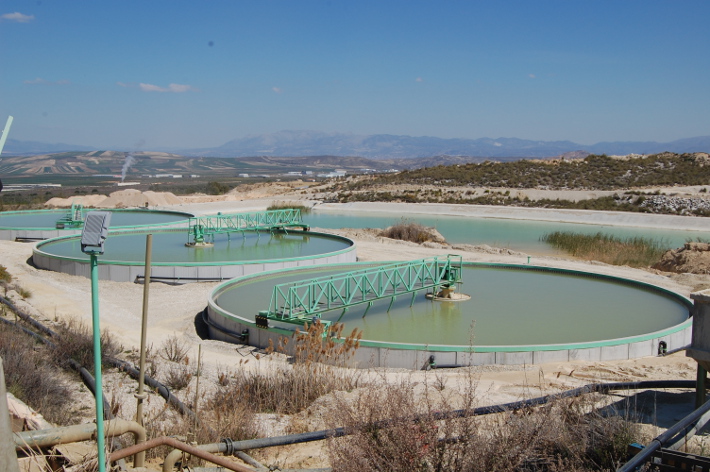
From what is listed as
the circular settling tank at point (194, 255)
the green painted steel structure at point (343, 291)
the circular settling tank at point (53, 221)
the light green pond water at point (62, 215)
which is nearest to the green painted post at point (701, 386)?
the green painted steel structure at point (343, 291)

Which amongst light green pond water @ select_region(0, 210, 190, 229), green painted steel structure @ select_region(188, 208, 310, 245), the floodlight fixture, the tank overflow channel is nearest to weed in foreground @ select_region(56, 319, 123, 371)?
the tank overflow channel

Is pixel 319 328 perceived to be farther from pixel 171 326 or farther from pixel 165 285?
pixel 165 285

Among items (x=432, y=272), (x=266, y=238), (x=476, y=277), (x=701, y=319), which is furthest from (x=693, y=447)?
(x=266, y=238)

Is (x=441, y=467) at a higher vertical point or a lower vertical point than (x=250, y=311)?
higher

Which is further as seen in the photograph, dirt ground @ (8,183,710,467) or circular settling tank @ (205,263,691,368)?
circular settling tank @ (205,263,691,368)

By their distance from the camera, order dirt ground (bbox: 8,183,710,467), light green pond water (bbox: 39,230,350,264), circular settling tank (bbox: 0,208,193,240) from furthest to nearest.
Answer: circular settling tank (bbox: 0,208,193,240), light green pond water (bbox: 39,230,350,264), dirt ground (bbox: 8,183,710,467)

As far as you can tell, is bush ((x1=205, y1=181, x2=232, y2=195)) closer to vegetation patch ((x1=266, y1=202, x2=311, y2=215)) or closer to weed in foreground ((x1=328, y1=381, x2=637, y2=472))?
vegetation patch ((x1=266, y1=202, x2=311, y2=215))

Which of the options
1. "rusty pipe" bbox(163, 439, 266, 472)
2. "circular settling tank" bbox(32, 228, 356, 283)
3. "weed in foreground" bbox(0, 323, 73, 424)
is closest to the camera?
"rusty pipe" bbox(163, 439, 266, 472)
